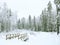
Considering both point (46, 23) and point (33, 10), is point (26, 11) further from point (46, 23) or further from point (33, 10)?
point (46, 23)

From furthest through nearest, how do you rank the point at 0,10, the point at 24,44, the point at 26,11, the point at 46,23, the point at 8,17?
1. the point at 26,11
2. the point at 46,23
3. the point at 8,17
4. the point at 0,10
5. the point at 24,44

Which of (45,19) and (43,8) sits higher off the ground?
(43,8)

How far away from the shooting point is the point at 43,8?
36688 millimetres

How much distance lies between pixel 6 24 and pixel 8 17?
3080 mm

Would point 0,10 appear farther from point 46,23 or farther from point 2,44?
point 2,44

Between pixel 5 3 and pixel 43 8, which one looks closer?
pixel 5 3

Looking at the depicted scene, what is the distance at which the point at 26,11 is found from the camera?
5200cm

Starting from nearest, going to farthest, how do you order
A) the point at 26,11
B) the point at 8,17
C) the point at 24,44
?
the point at 24,44 < the point at 8,17 < the point at 26,11

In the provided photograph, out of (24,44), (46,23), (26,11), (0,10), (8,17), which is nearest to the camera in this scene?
(24,44)

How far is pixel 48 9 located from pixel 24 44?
21303mm

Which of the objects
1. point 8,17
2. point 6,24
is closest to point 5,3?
point 8,17

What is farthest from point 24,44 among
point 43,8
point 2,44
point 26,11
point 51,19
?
point 26,11

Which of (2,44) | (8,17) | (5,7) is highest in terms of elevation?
(5,7)

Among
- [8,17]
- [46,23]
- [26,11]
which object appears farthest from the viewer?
[26,11]
